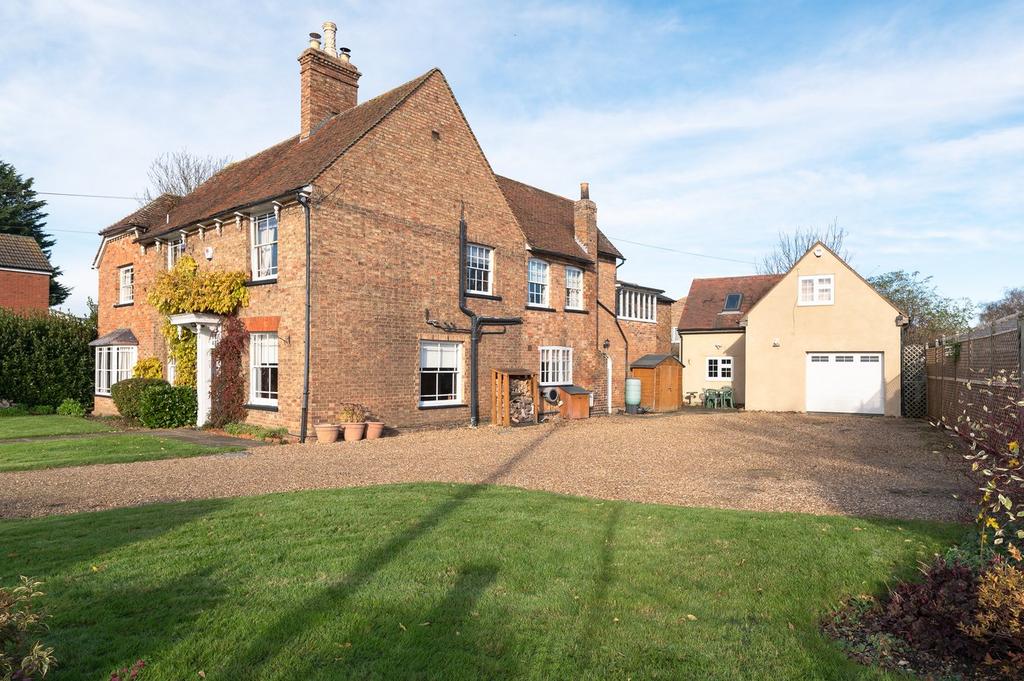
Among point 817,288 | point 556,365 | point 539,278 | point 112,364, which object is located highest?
point 817,288

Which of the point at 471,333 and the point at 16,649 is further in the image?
the point at 471,333

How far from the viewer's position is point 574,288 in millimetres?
24234

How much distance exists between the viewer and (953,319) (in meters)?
38.6

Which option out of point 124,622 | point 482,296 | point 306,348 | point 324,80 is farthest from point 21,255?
point 124,622

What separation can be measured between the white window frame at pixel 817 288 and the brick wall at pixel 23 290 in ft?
112

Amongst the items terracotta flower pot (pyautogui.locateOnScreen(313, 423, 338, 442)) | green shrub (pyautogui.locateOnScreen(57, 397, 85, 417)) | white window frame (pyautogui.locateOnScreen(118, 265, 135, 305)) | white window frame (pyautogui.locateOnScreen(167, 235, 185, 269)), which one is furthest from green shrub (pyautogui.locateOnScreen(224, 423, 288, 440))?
green shrub (pyautogui.locateOnScreen(57, 397, 85, 417))

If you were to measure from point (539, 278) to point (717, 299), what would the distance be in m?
14.9

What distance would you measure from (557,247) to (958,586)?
19.1 meters

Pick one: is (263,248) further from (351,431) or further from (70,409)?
(70,409)

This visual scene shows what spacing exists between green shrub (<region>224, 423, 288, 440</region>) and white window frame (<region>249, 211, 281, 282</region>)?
12.1ft

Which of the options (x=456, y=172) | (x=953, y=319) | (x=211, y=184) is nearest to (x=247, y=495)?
(x=456, y=172)

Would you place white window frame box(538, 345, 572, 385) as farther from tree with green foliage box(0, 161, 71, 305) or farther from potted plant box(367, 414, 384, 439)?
tree with green foliage box(0, 161, 71, 305)

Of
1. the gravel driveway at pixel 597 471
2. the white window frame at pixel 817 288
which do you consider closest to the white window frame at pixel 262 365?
the gravel driveway at pixel 597 471

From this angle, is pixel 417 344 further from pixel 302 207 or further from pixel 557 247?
pixel 557 247
